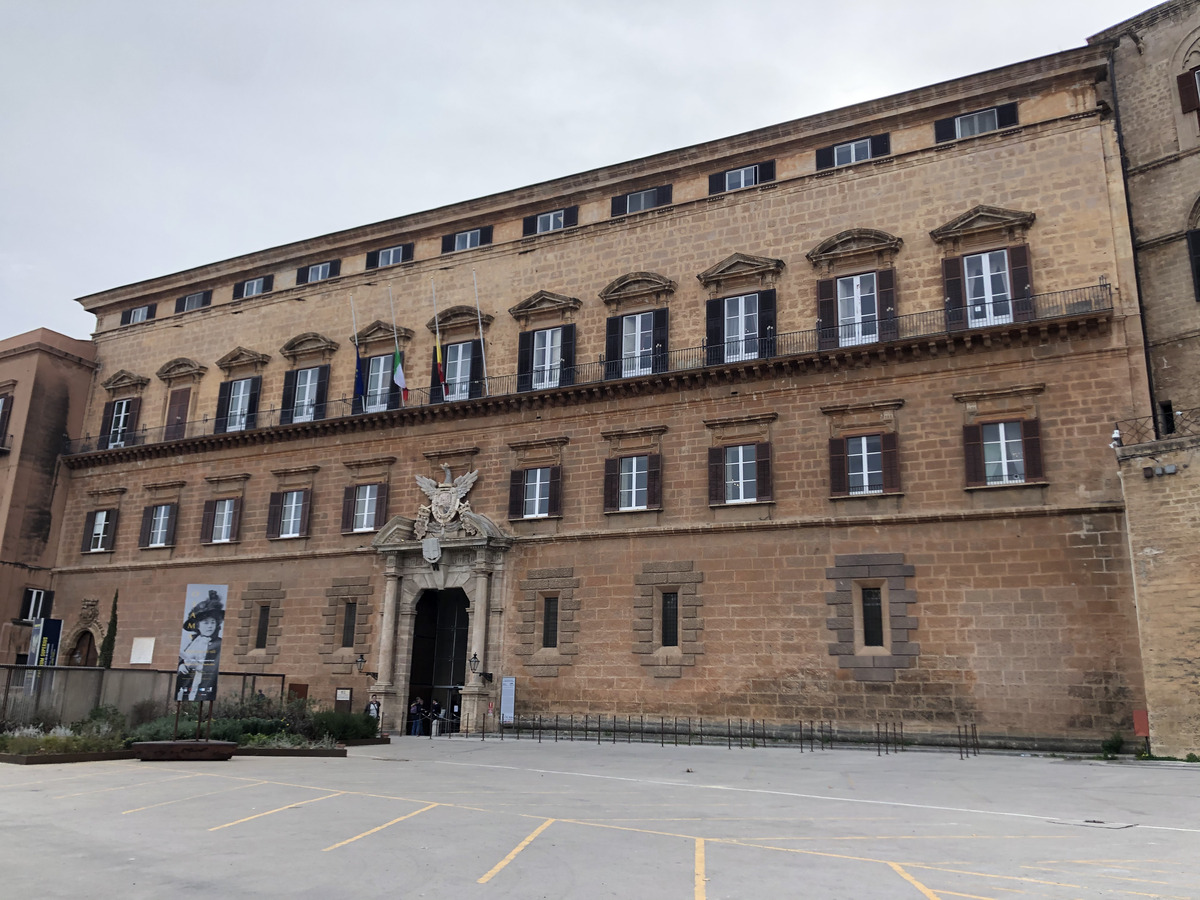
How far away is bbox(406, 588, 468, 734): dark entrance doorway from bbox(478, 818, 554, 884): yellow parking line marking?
21.5 metres

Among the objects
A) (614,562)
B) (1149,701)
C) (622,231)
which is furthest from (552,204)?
(1149,701)

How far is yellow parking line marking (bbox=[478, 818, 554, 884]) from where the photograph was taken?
28.1 ft

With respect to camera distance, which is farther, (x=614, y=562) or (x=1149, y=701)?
(x=614, y=562)

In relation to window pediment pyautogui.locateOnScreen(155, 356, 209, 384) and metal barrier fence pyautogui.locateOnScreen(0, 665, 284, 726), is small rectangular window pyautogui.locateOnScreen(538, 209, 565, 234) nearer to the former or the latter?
window pediment pyautogui.locateOnScreen(155, 356, 209, 384)

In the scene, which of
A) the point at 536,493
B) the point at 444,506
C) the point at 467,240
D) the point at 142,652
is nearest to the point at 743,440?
the point at 536,493

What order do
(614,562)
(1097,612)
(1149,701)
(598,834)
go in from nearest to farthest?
1. (598,834)
2. (1149,701)
3. (1097,612)
4. (614,562)

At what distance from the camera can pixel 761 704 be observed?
25.9 meters

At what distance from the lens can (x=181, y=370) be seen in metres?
40.8

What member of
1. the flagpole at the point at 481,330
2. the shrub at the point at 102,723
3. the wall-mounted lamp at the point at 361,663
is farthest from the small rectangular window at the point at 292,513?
the shrub at the point at 102,723

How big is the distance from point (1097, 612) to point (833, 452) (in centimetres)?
780

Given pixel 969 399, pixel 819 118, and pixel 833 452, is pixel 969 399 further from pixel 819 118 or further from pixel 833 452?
pixel 819 118

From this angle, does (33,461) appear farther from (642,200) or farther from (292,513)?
(642,200)

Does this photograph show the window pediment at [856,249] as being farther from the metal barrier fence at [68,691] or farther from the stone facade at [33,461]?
the stone facade at [33,461]

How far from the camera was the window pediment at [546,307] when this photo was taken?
3225cm
